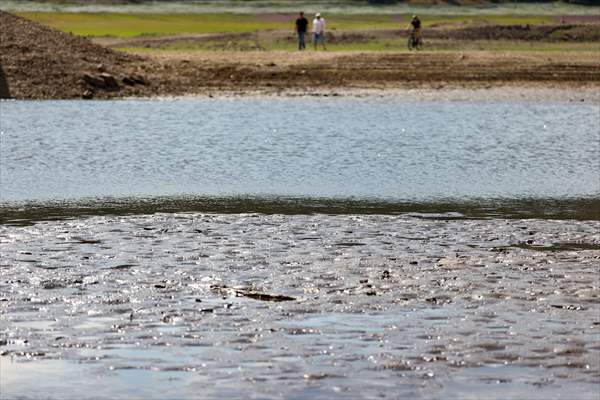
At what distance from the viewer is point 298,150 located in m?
24.8

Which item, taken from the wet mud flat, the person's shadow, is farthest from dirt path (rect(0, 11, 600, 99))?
the wet mud flat

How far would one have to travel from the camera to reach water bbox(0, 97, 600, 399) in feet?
31.7

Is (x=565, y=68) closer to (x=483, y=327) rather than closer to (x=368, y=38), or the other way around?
(x=368, y=38)

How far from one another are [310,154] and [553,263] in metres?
10.7

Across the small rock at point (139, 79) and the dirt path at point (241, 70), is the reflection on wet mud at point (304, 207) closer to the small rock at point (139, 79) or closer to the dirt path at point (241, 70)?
the dirt path at point (241, 70)

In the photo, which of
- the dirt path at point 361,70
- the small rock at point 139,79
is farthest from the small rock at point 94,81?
the dirt path at point 361,70

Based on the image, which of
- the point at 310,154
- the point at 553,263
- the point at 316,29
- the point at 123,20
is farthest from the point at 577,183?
the point at 123,20

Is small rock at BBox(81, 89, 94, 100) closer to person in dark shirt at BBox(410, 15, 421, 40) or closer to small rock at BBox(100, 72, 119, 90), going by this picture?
small rock at BBox(100, 72, 119, 90)

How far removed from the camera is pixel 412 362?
991 centimetres

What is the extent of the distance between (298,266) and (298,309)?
2.01 m

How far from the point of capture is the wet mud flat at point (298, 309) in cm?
944

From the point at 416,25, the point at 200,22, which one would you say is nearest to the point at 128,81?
the point at 416,25

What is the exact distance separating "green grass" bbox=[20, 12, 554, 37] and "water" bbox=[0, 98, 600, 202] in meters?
33.9

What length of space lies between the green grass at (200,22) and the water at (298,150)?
111 ft
